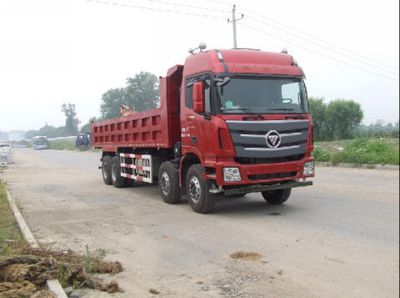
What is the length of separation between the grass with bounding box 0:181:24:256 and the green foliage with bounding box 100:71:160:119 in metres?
41.7

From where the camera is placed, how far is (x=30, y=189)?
1435 centimetres

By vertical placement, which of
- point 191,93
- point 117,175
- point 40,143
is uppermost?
point 191,93

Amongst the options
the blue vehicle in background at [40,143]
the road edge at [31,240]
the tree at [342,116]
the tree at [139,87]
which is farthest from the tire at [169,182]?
the blue vehicle in background at [40,143]

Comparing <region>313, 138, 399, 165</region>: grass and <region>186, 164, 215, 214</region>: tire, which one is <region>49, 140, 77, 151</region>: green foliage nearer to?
<region>313, 138, 399, 165</region>: grass

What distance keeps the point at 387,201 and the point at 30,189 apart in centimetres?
999

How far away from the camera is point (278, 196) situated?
384 inches

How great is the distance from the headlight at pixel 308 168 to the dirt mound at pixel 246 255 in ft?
10.1

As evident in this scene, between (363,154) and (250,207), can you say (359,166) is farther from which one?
(250,207)

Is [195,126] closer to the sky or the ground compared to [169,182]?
closer to the sky

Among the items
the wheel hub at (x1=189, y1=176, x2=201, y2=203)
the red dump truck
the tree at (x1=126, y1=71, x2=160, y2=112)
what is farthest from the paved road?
the tree at (x1=126, y1=71, x2=160, y2=112)

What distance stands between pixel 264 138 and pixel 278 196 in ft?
6.39

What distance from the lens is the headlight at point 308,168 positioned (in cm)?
888

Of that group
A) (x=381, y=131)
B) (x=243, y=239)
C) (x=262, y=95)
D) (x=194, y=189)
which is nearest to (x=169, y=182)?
(x=194, y=189)

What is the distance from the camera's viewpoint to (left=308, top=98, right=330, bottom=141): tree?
34.2 m
